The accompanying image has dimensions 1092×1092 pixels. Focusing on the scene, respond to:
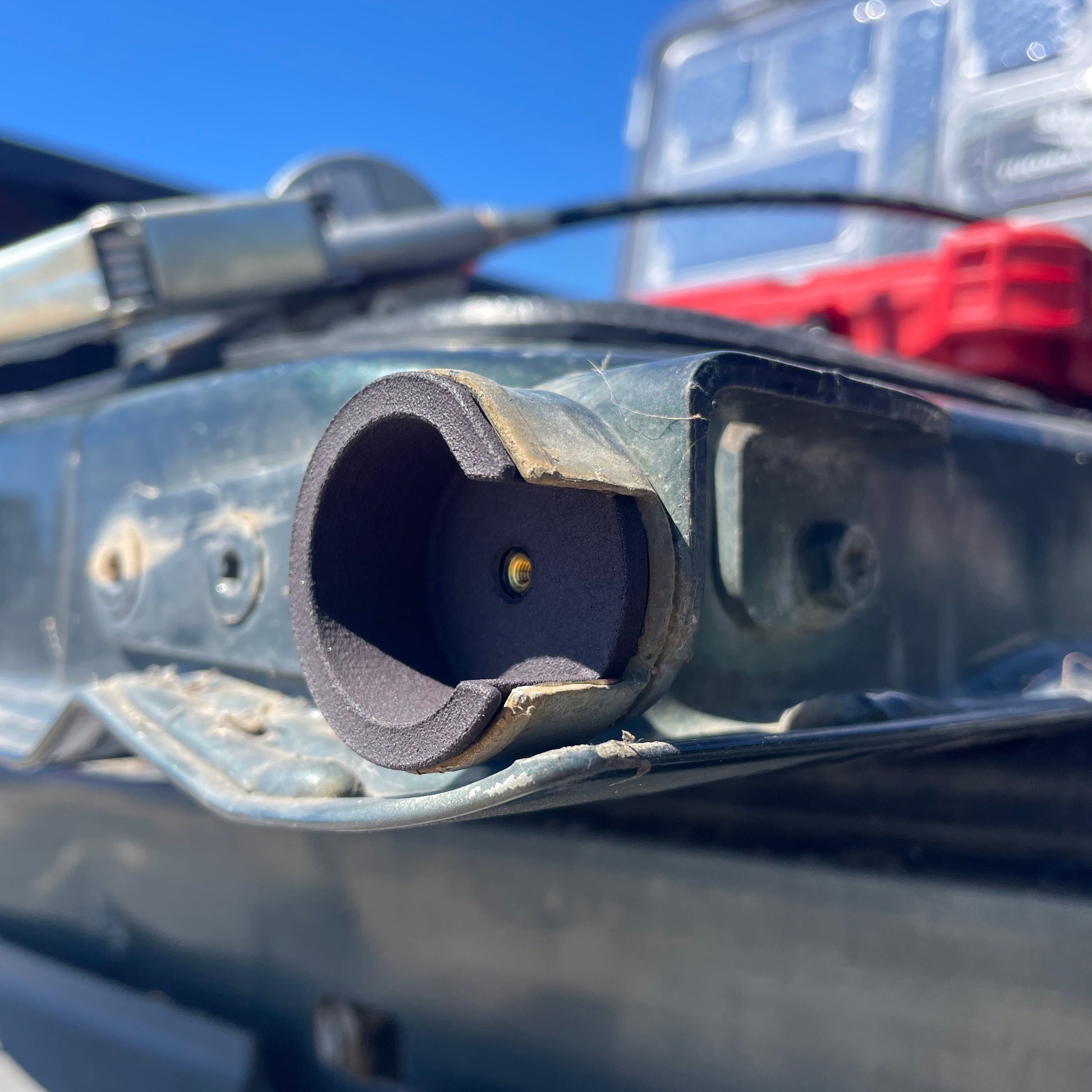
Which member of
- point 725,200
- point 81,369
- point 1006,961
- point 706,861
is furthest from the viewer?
point 81,369

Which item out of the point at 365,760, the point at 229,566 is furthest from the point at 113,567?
the point at 365,760

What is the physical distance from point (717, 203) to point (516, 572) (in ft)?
3.94

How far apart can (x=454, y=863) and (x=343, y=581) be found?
1.59ft

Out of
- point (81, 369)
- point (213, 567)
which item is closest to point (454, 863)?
point (213, 567)

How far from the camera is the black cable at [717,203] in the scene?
175 centimetres

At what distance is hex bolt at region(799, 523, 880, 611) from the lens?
32.8 inches

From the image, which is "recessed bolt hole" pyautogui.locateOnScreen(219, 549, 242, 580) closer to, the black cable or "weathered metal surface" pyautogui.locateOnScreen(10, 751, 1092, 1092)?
"weathered metal surface" pyautogui.locateOnScreen(10, 751, 1092, 1092)

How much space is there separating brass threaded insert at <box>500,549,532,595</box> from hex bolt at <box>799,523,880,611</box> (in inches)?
8.6

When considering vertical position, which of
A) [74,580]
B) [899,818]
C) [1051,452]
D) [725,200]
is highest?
[725,200]

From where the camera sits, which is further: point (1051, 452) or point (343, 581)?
point (1051, 452)

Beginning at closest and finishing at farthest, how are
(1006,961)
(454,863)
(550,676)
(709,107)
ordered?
(550,676) → (1006,961) → (454,863) → (709,107)

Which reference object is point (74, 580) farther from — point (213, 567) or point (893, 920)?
point (893, 920)

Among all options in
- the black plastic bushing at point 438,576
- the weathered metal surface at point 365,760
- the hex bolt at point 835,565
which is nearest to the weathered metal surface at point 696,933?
the weathered metal surface at point 365,760

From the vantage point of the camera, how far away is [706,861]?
101cm
